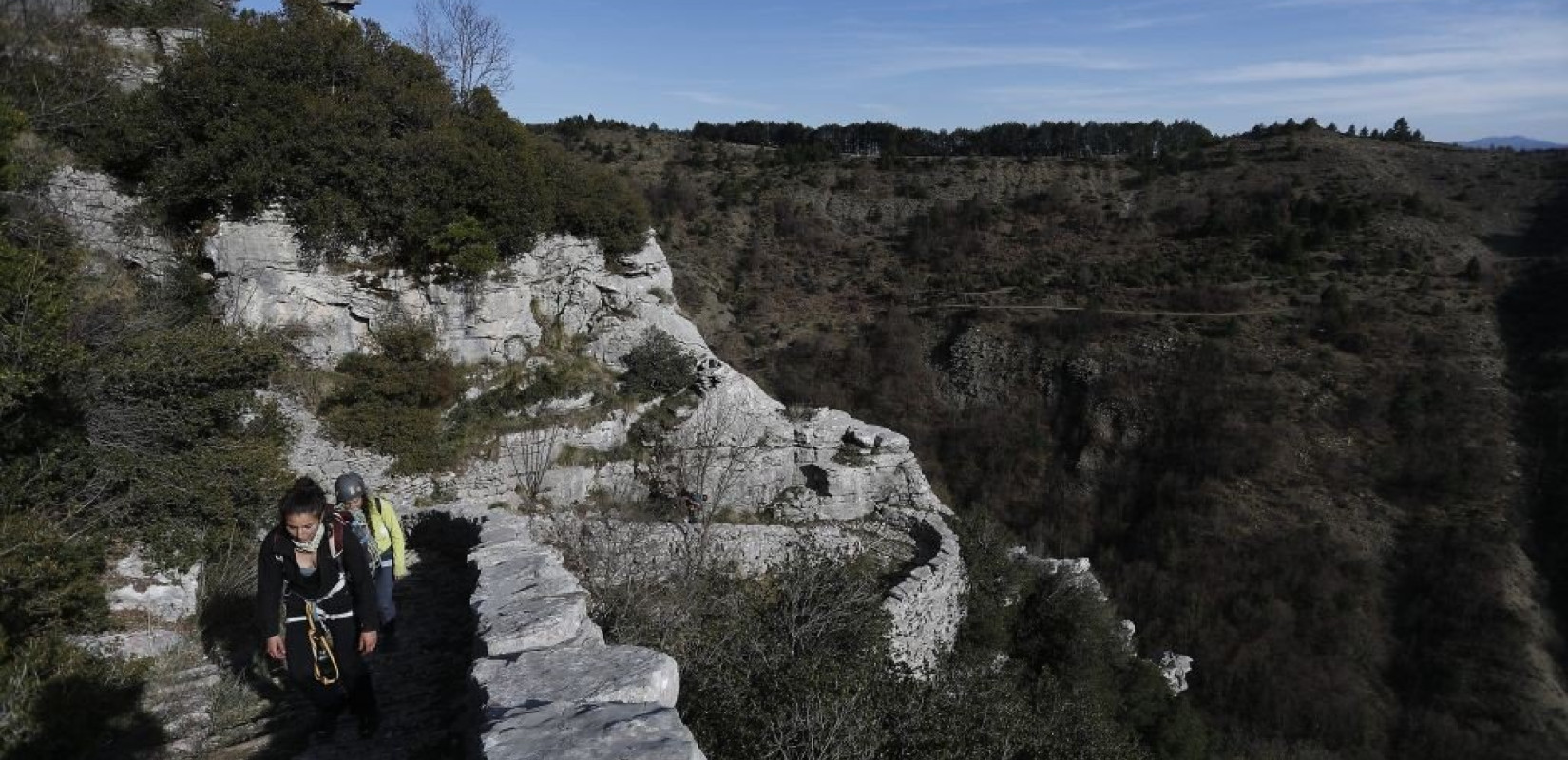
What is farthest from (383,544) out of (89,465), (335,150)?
(335,150)

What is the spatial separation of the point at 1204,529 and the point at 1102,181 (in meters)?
34.6

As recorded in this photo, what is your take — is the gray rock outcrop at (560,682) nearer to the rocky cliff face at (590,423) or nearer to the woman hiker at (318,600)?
the woman hiker at (318,600)

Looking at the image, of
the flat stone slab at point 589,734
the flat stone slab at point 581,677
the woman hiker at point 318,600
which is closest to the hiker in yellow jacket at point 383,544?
the woman hiker at point 318,600

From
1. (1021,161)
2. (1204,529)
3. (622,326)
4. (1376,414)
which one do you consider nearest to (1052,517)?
(1204,529)

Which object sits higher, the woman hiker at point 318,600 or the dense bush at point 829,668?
the woman hiker at point 318,600

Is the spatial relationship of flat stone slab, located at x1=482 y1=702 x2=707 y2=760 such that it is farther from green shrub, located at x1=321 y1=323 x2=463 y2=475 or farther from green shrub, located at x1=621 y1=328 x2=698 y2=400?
green shrub, located at x1=621 y1=328 x2=698 y2=400

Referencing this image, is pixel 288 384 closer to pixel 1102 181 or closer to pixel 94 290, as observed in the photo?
pixel 94 290

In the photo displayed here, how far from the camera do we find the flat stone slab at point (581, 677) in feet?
12.3

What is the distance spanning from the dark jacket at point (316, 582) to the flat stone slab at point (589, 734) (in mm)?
1628

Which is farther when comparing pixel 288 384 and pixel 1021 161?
pixel 1021 161

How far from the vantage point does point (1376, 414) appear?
34.2 meters

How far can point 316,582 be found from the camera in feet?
14.8

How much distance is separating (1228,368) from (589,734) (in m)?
40.4

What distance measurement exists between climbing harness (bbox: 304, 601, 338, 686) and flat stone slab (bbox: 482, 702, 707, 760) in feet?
5.64
